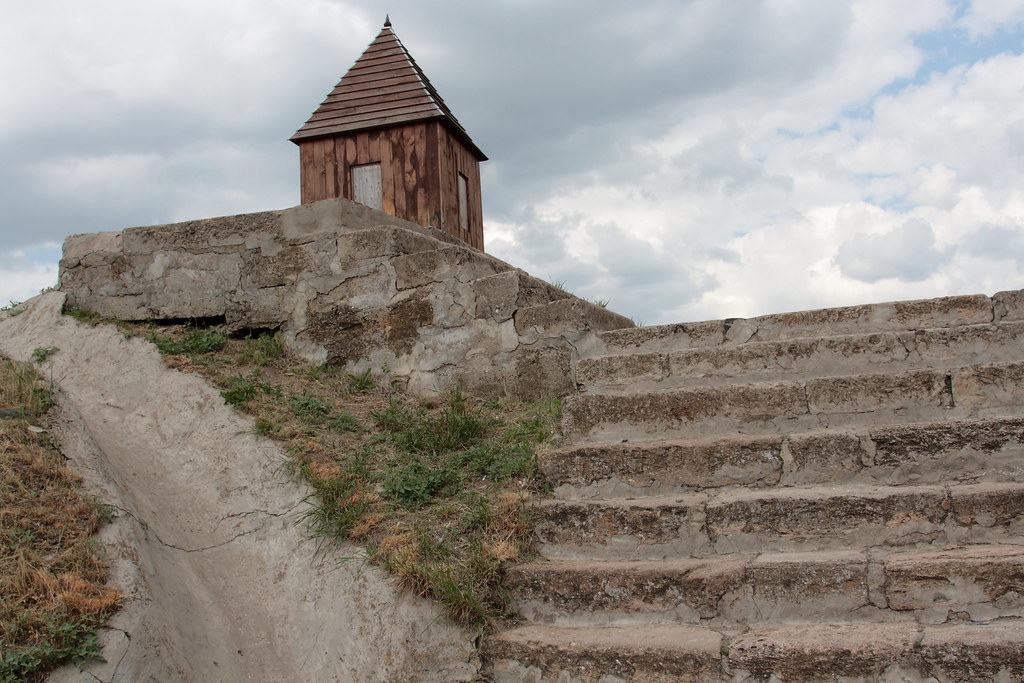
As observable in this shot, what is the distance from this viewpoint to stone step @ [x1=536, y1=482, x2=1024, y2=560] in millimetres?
2883

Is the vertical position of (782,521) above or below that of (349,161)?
below

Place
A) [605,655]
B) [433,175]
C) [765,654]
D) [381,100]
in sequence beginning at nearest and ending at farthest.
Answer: [765,654] → [605,655] → [433,175] → [381,100]

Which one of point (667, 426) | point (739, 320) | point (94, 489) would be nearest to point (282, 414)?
point (94, 489)

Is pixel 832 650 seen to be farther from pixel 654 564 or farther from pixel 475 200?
pixel 475 200

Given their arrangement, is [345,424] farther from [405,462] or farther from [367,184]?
[367,184]

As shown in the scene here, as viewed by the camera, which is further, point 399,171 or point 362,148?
point 362,148

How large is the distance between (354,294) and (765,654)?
349 cm

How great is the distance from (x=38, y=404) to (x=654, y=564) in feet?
10.0

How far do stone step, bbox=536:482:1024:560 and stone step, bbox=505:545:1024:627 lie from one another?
0.08 meters

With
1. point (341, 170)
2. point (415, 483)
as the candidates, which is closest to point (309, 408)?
point (415, 483)

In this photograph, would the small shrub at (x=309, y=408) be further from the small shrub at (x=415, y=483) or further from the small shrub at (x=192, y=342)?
the small shrub at (x=192, y=342)

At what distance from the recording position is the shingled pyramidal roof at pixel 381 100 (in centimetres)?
1184

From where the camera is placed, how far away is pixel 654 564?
300cm

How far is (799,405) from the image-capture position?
356 cm
